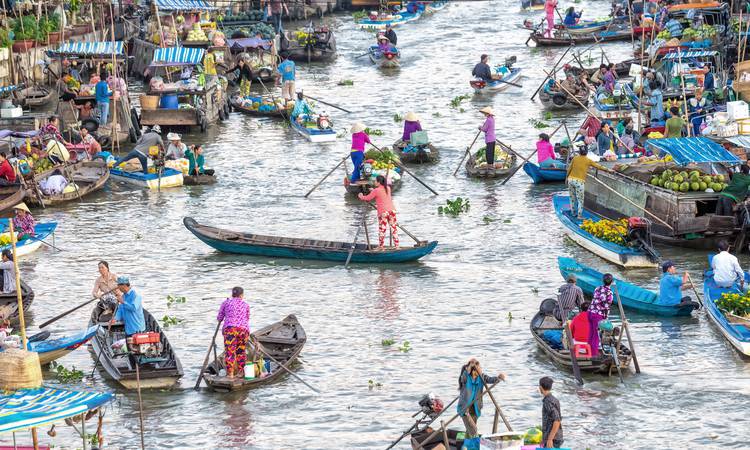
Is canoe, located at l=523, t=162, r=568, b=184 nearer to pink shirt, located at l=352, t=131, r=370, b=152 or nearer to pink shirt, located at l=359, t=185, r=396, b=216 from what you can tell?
pink shirt, located at l=352, t=131, r=370, b=152

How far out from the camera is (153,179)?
33.6m

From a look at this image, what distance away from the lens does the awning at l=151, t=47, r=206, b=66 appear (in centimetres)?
4141

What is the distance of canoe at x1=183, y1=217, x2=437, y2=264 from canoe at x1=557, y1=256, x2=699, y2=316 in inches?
138

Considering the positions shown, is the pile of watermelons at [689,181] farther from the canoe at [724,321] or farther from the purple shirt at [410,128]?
the purple shirt at [410,128]

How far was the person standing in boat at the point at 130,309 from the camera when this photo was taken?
2009 centimetres

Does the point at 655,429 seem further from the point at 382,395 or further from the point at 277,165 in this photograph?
the point at 277,165

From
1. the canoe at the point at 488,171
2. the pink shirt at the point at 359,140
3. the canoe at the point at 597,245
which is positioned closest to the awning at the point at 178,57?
the canoe at the point at 488,171

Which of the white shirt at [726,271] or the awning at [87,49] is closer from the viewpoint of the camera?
the white shirt at [726,271]

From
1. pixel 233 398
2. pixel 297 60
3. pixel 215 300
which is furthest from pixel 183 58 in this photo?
pixel 233 398

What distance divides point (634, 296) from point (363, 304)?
481 centimetres

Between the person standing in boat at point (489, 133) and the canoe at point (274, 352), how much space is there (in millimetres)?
11576

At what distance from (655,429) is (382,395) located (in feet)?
13.0

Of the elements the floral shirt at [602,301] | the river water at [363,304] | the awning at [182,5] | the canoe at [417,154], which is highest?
the awning at [182,5]

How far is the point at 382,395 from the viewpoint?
20047 millimetres
